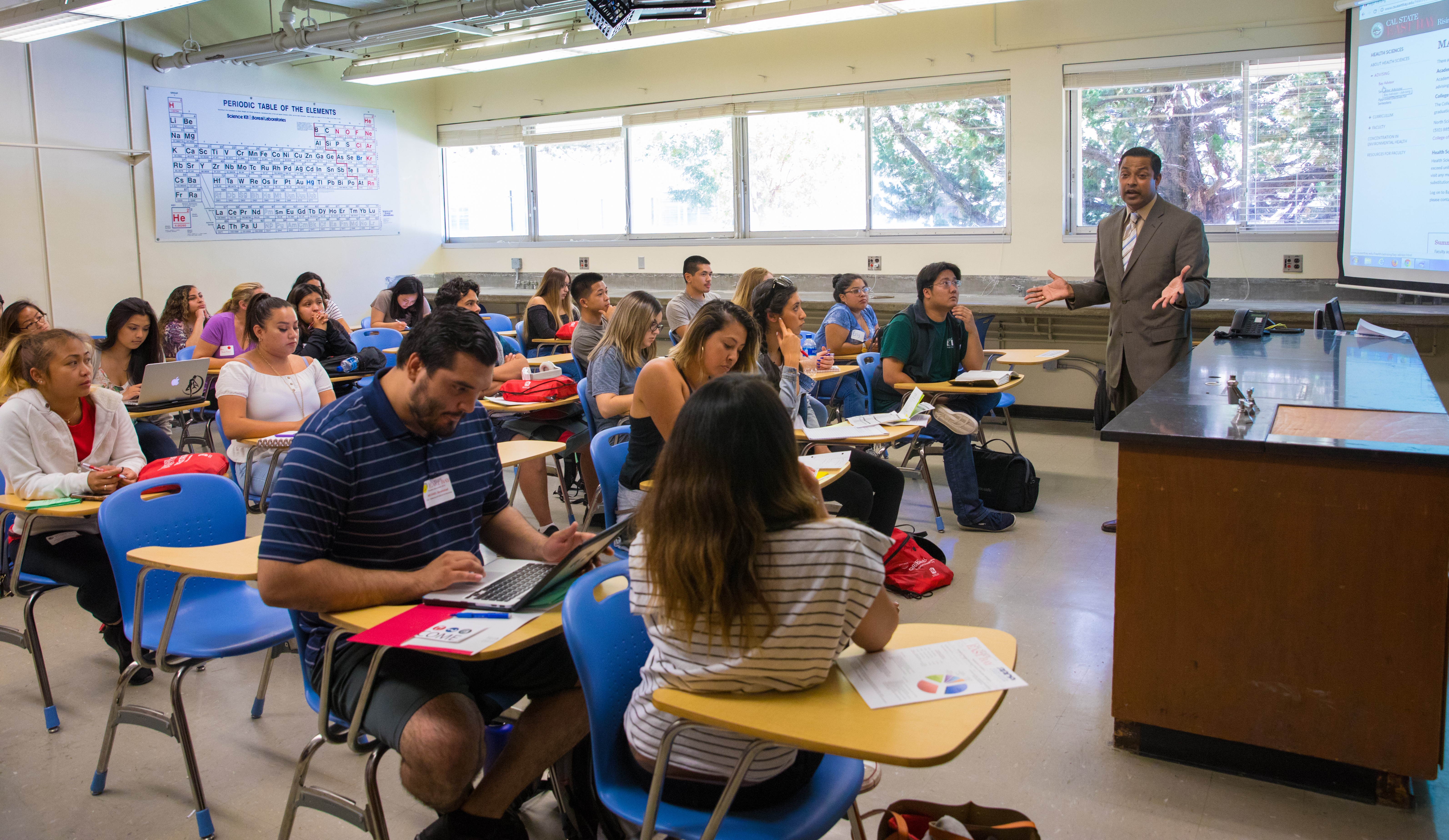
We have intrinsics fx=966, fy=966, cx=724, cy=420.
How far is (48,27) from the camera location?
21.1ft

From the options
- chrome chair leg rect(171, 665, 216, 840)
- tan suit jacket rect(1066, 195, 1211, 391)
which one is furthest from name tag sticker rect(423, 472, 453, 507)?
tan suit jacket rect(1066, 195, 1211, 391)

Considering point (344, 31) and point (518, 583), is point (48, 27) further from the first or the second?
point (518, 583)

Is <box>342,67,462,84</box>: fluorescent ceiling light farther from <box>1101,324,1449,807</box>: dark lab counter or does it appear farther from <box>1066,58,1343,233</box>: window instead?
<box>1101,324,1449,807</box>: dark lab counter

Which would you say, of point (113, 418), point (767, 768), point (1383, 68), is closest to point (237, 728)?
point (113, 418)

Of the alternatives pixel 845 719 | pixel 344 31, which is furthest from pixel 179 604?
pixel 344 31

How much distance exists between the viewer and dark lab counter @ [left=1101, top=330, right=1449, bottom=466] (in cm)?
223

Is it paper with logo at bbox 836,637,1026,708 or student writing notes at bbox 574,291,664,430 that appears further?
student writing notes at bbox 574,291,664,430

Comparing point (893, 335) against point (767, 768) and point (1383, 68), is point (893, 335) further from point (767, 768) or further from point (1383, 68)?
point (767, 768)

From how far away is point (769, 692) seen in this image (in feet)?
5.02

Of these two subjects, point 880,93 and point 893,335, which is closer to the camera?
point 893,335

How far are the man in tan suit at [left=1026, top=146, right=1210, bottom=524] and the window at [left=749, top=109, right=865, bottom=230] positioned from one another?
371cm

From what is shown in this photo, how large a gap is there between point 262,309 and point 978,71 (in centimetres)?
542

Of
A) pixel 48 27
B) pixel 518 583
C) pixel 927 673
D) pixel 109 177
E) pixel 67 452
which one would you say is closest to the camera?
pixel 927 673

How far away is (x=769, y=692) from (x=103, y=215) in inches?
327
